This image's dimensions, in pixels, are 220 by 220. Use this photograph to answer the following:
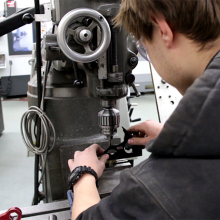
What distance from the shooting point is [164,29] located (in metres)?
0.53

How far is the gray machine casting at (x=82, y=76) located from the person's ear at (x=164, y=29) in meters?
0.18

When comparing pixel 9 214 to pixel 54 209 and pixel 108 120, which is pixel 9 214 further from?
pixel 108 120

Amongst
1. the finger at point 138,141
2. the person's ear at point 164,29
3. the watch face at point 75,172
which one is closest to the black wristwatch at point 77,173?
the watch face at point 75,172

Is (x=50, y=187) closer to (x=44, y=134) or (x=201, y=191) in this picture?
(x=44, y=134)

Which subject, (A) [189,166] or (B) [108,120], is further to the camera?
(B) [108,120]

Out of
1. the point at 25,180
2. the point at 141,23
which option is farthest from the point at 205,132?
the point at 25,180

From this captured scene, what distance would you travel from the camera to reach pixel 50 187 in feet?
3.38

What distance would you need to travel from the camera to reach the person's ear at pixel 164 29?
53 centimetres

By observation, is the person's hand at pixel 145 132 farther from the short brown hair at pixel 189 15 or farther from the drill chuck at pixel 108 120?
the short brown hair at pixel 189 15

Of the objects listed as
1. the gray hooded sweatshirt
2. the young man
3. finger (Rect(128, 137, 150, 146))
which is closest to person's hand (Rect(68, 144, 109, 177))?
finger (Rect(128, 137, 150, 146))

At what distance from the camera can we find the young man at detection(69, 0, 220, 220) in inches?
16.4

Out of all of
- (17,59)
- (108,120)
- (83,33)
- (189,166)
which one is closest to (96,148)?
(108,120)

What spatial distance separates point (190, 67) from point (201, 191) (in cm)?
27

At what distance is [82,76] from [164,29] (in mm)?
556
